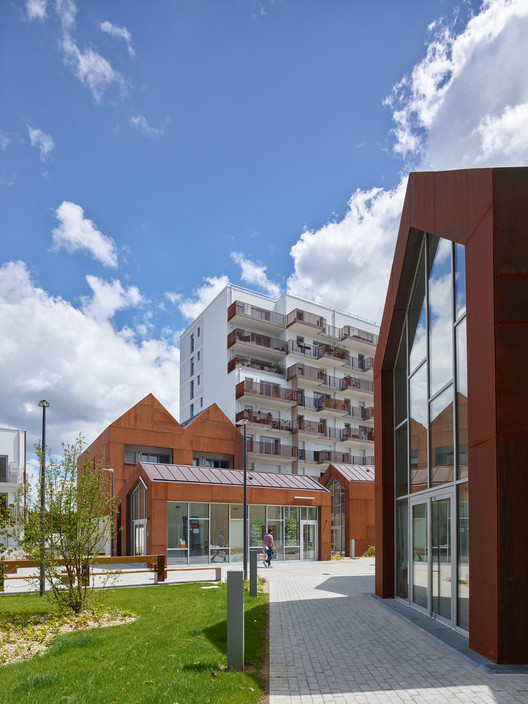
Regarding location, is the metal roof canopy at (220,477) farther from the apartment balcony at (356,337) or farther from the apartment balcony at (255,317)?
the apartment balcony at (356,337)

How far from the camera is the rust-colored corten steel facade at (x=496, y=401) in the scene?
814cm

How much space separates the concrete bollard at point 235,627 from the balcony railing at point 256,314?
41629 mm

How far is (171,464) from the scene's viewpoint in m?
33.8

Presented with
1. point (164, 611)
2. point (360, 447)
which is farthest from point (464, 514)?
point (360, 447)

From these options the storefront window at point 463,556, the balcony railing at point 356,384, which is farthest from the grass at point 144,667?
the balcony railing at point 356,384

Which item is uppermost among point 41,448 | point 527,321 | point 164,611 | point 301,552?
point 527,321

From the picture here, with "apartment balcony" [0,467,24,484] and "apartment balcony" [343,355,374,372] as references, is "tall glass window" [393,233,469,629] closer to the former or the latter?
"apartment balcony" [343,355,374,372]

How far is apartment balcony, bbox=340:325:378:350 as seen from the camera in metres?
56.6

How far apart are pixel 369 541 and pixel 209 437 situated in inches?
488

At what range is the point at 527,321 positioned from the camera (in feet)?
28.3

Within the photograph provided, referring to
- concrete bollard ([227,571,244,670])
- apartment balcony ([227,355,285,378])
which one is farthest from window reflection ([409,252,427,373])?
apartment balcony ([227,355,285,378])

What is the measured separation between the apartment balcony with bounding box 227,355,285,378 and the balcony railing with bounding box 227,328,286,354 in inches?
48.6

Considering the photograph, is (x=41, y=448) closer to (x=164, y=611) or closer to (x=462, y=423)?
(x=164, y=611)

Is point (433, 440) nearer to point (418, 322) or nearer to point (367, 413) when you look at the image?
point (418, 322)
